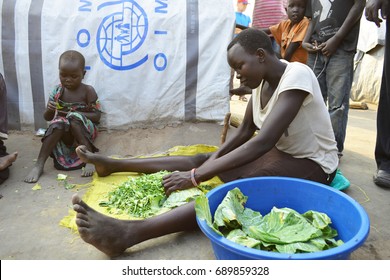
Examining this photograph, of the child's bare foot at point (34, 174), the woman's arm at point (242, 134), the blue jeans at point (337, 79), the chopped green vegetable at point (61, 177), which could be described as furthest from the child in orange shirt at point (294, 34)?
the child's bare foot at point (34, 174)

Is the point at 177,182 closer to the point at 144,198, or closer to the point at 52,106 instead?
the point at 144,198

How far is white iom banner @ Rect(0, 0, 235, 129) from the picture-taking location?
3486 mm

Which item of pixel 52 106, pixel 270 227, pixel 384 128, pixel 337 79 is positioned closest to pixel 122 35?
pixel 52 106

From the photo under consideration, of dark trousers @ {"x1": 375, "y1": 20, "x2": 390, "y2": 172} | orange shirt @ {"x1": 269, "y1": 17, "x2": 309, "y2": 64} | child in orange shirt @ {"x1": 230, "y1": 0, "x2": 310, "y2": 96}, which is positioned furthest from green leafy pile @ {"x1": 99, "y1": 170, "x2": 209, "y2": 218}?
orange shirt @ {"x1": 269, "y1": 17, "x2": 309, "y2": 64}

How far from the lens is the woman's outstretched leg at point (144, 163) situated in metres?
2.55

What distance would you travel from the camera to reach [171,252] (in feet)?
5.99

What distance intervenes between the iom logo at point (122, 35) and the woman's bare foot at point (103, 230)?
2.07 meters

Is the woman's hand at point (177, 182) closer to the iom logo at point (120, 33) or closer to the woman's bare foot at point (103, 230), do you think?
the woman's bare foot at point (103, 230)

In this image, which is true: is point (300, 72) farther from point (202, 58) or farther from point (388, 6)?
point (202, 58)

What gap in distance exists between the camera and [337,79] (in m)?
2.93

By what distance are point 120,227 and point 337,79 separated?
2098mm

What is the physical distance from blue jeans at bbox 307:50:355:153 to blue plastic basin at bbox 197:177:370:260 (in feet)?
4.41

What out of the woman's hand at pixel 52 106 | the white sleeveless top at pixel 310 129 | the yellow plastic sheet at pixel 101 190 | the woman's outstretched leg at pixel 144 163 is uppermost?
the white sleeveless top at pixel 310 129

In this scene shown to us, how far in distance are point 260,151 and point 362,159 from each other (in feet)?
6.01
